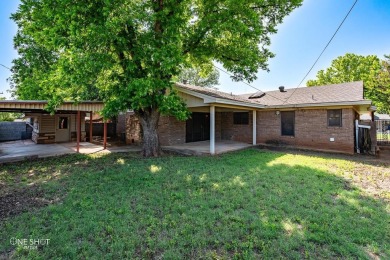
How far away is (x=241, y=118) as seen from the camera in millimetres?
15078

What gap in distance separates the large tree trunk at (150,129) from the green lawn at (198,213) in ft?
8.74

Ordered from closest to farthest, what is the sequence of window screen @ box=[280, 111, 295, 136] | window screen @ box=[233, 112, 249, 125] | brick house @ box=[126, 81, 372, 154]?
brick house @ box=[126, 81, 372, 154], window screen @ box=[280, 111, 295, 136], window screen @ box=[233, 112, 249, 125]

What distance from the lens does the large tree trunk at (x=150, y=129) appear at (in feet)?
31.2

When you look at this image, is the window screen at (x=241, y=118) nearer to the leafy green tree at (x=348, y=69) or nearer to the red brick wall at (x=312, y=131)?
the red brick wall at (x=312, y=131)

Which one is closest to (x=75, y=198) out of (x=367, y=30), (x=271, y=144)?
(x=271, y=144)

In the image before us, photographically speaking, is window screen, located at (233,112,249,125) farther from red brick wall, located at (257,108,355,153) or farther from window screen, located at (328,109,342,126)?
window screen, located at (328,109,342,126)

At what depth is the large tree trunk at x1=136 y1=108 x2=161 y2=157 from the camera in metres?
9.52

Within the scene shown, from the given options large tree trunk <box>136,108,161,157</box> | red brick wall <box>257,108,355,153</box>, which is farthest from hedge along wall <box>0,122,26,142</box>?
red brick wall <box>257,108,355,153</box>

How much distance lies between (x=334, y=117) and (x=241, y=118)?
18.7ft

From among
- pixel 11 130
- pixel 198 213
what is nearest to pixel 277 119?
pixel 198 213

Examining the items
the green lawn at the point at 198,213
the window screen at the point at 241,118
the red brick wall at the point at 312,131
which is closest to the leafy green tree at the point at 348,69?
the red brick wall at the point at 312,131

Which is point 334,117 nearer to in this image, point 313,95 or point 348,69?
point 313,95

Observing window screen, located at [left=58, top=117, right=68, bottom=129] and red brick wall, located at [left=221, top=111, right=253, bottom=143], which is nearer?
red brick wall, located at [left=221, top=111, right=253, bottom=143]

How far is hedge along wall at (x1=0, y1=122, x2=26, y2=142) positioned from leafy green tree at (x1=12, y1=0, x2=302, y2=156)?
1316 cm
